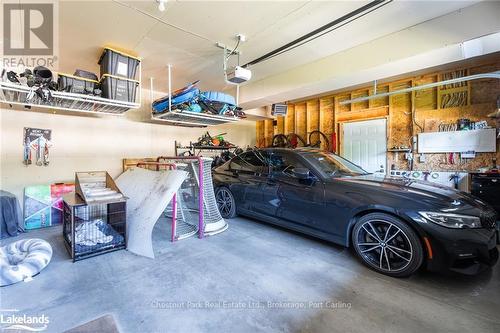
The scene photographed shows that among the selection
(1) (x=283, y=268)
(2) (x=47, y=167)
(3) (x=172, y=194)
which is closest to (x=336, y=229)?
(1) (x=283, y=268)

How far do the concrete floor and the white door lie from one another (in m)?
3.24

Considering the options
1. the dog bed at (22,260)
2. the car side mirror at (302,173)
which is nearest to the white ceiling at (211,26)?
the car side mirror at (302,173)

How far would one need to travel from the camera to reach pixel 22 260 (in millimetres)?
2260

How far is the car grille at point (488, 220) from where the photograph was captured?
2016 mm

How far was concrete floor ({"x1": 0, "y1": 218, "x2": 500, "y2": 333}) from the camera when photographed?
1.58 metres

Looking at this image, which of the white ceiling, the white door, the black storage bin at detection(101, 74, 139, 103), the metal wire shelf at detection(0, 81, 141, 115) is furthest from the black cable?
the white door

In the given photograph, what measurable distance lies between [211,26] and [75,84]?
1867mm

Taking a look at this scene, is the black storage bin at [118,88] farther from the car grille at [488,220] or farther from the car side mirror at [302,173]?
the car grille at [488,220]

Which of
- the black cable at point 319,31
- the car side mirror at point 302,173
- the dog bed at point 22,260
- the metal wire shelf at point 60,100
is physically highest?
the black cable at point 319,31

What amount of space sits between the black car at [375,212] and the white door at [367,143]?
226 centimetres

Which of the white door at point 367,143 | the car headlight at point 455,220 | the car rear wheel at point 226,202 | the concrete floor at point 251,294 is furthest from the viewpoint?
the white door at point 367,143

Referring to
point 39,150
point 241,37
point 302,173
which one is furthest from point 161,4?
point 39,150

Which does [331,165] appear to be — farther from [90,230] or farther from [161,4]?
[90,230]

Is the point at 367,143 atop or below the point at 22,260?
atop
